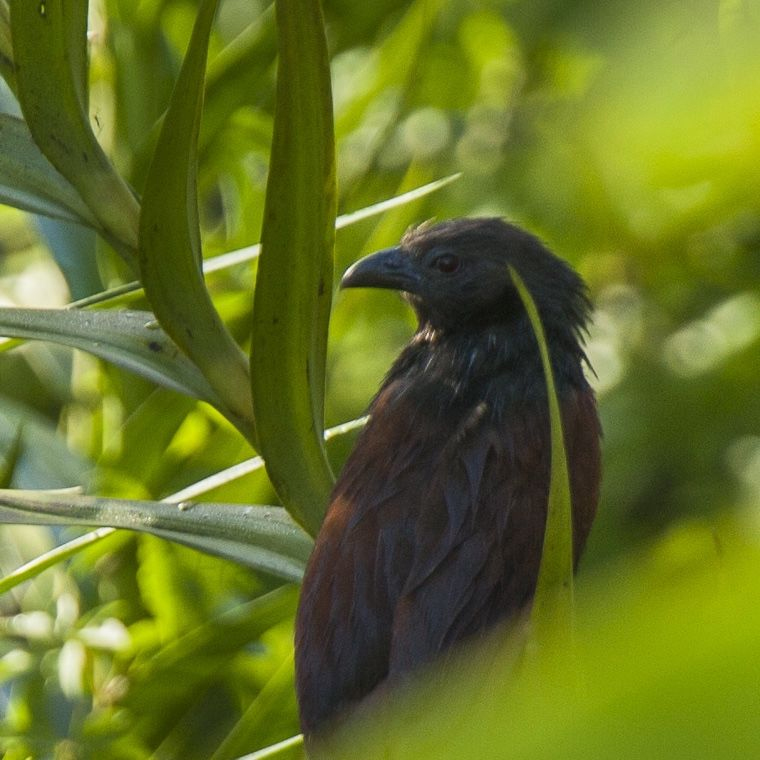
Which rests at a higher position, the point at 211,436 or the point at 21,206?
the point at 21,206

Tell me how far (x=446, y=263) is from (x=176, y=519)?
3.22 ft

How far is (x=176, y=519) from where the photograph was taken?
54.5 inches

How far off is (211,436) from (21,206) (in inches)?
33.5

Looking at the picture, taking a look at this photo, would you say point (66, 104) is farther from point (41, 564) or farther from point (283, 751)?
point (283, 751)

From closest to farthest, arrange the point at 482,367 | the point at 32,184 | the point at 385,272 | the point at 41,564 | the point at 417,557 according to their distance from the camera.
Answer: the point at 32,184, the point at 41,564, the point at 417,557, the point at 482,367, the point at 385,272

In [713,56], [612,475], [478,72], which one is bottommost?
[612,475]

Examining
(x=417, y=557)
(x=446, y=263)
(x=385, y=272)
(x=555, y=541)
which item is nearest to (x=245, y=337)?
(x=385, y=272)

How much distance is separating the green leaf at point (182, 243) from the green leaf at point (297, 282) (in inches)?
3.0

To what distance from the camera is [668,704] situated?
18 cm

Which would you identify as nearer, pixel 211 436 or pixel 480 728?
pixel 480 728

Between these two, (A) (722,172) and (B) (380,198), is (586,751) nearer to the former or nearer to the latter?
(A) (722,172)

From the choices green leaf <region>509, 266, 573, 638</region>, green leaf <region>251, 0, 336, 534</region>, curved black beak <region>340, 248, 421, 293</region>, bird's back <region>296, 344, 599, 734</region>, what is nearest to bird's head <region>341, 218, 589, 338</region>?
curved black beak <region>340, 248, 421, 293</region>

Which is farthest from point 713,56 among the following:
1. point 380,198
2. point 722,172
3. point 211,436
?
point 380,198

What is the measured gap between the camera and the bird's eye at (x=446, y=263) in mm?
2215
